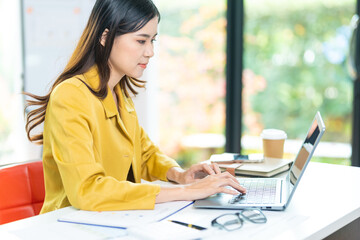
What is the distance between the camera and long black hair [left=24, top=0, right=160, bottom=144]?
1.64m

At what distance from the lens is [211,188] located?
1470 mm

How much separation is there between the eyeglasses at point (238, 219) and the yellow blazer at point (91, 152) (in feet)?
0.71

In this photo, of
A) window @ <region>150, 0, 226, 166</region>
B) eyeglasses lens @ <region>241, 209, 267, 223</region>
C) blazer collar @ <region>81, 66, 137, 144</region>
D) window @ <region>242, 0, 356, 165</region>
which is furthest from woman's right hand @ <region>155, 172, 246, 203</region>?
window @ <region>150, 0, 226, 166</region>

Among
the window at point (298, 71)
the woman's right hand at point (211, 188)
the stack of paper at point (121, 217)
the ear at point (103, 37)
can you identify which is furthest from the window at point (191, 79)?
the stack of paper at point (121, 217)

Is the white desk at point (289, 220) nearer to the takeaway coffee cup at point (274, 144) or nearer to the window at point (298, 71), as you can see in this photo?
the takeaway coffee cup at point (274, 144)

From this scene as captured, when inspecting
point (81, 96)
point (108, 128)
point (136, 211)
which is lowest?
point (136, 211)

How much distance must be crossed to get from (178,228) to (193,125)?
352cm

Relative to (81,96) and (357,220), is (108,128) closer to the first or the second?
(81,96)

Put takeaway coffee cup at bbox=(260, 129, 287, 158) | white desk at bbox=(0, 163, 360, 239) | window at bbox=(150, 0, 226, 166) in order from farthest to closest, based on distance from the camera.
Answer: window at bbox=(150, 0, 226, 166), takeaway coffee cup at bbox=(260, 129, 287, 158), white desk at bbox=(0, 163, 360, 239)

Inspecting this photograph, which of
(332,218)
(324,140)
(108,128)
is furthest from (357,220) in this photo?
(324,140)

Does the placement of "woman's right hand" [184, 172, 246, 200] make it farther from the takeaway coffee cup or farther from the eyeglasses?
the takeaway coffee cup

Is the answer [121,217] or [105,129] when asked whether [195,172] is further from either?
[121,217]

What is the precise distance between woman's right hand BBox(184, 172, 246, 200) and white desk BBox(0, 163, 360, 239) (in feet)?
0.17

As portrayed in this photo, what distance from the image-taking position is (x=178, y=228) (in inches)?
48.0
